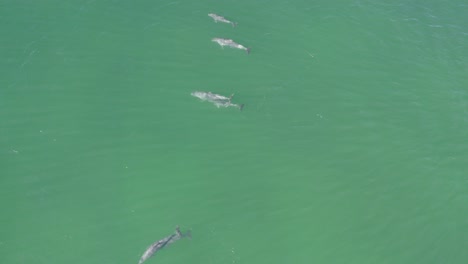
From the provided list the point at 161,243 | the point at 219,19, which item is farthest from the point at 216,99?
the point at 161,243

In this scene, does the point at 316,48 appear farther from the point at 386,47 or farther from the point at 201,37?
the point at 201,37

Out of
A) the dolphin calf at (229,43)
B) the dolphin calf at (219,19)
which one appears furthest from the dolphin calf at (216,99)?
the dolphin calf at (219,19)

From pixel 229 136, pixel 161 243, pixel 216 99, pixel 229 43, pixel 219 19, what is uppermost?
pixel 219 19

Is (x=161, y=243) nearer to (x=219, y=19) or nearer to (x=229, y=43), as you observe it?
(x=229, y=43)

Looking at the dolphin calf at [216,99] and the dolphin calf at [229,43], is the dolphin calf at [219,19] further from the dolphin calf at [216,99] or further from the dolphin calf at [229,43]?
the dolphin calf at [216,99]

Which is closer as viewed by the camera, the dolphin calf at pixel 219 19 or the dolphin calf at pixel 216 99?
the dolphin calf at pixel 216 99

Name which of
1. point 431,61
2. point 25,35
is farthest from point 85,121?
Result: point 431,61

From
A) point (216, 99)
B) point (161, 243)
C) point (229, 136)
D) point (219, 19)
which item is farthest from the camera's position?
point (219, 19)
